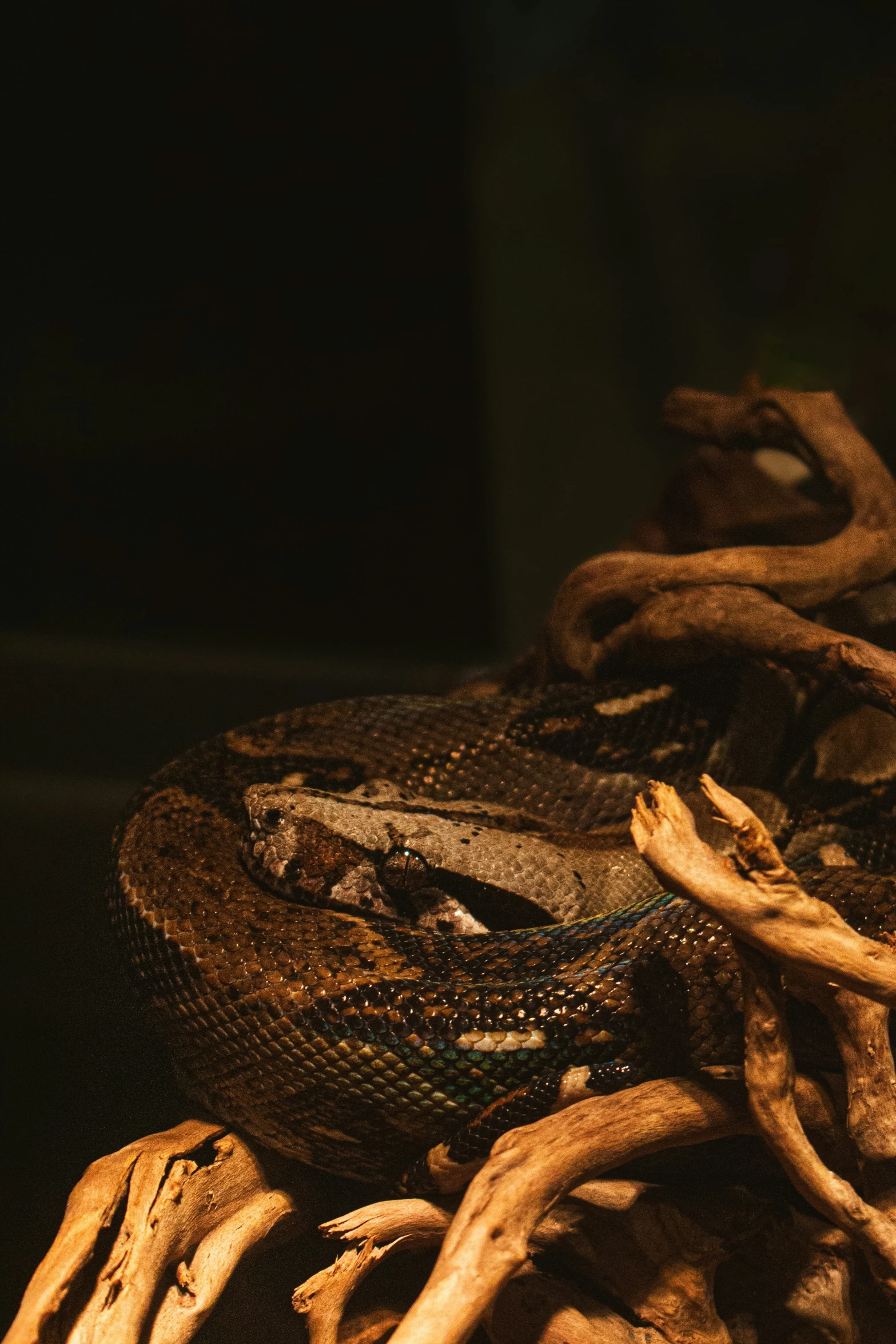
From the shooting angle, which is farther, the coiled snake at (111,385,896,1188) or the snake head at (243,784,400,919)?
the snake head at (243,784,400,919)

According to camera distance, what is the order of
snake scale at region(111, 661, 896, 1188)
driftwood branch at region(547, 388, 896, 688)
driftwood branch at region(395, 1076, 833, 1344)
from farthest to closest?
driftwood branch at region(547, 388, 896, 688) → snake scale at region(111, 661, 896, 1188) → driftwood branch at region(395, 1076, 833, 1344)

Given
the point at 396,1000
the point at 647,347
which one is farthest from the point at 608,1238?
the point at 647,347

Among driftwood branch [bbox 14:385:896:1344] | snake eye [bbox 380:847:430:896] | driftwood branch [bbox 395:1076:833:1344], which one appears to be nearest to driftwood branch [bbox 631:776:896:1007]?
driftwood branch [bbox 14:385:896:1344]

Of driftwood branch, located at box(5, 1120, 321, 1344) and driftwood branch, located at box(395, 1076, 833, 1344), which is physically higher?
driftwood branch, located at box(395, 1076, 833, 1344)

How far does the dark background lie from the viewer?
2.61 meters

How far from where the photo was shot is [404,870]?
2.18 meters

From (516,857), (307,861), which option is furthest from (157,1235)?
(516,857)

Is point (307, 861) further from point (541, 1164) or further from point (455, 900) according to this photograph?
point (541, 1164)

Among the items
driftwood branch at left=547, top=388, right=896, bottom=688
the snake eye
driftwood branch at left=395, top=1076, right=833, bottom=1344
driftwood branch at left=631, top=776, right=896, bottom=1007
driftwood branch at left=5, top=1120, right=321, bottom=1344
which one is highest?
driftwood branch at left=547, top=388, right=896, bottom=688

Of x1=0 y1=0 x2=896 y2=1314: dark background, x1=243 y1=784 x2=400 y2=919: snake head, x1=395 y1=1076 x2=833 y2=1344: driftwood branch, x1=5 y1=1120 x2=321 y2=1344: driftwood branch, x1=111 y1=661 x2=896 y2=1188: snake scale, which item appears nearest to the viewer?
x1=395 y1=1076 x2=833 y2=1344: driftwood branch

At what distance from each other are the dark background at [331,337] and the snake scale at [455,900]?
9.4 inches

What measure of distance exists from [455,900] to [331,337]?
2.24 meters

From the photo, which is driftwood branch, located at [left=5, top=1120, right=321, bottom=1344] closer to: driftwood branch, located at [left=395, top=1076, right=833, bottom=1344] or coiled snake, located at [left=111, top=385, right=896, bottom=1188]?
coiled snake, located at [left=111, top=385, right=896, bottom=1188]

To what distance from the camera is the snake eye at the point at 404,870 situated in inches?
A: 85.8
